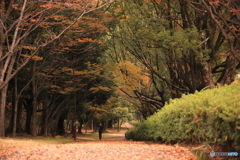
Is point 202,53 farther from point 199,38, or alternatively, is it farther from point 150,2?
point 150,2

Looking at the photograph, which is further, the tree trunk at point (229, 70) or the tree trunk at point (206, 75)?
the tree trunk at point (229, 70)

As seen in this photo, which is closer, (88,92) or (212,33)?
(212,33)

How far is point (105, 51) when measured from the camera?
25.9 m

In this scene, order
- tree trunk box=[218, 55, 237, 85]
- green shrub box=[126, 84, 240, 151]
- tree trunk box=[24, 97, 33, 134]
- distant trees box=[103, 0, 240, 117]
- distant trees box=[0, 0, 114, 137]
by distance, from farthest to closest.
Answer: tree trunk box=[24, 97, 33, 134]
tree trunk box=[218, 55, 237, 85]
distant trees box=[103, 0, 240, 117]
distant trees box=[0, 0, 114, 137]
green shrub box=[126, 84, 240, 151]

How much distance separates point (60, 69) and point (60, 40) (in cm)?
459

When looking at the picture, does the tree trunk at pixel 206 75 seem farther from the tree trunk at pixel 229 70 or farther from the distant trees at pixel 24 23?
the distant trees at pixel 24 23

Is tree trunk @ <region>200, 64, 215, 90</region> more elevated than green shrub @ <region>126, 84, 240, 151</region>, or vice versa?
tree trunk @ <region>200, 64, 215, 90</region>

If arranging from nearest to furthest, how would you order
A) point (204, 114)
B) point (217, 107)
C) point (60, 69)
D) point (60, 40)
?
point (217, 107) < point (204, 114) < point (60, 40) < point (60, 69)

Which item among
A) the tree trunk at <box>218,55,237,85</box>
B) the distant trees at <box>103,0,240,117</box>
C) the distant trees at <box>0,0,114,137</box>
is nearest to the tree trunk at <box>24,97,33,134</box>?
the distant trees at <box>0,0,114,137</box>

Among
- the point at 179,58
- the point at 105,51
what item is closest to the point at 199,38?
the point at 179,58

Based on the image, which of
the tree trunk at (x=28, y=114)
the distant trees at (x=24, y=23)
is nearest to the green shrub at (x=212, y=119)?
the distant trees at (x=24, y=23)

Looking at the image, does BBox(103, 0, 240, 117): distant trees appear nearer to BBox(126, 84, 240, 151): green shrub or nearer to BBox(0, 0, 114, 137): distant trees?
BBox(0, 0, 114, 137): distant trees

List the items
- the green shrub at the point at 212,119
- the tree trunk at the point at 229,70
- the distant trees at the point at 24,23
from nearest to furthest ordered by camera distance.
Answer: the green shrub at the point at 212,119 → the distant trees at the point at 24,23 → the tree trunk at the point at 229,70

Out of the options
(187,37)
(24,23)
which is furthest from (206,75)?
(24,23)
